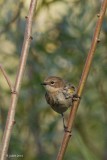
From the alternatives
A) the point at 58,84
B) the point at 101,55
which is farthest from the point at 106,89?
the point at 58,84

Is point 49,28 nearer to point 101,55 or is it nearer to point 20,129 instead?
point 101,55

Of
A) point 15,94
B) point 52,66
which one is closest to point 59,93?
point 52,66

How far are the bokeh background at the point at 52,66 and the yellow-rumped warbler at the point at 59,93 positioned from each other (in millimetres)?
817

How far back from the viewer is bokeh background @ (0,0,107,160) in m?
4.59

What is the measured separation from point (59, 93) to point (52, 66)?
1.00 metres

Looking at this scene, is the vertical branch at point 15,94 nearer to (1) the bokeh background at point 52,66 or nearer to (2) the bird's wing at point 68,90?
(2) the bird's wing at point 68,90

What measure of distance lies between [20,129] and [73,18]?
1.04 meters

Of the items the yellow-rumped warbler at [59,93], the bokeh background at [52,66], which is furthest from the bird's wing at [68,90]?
the bokeh background at [52,66]

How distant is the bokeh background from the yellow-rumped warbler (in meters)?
0.82

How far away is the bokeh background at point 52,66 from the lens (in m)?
4.59

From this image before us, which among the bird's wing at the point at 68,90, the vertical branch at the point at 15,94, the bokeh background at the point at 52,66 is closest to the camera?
the vertical branch at the point at 15,94

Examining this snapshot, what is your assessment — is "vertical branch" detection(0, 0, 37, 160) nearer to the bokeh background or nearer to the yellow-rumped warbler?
the yellow-rumped warbler

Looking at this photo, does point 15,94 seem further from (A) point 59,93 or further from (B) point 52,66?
(B) point 52,66

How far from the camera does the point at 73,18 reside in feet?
15.1
